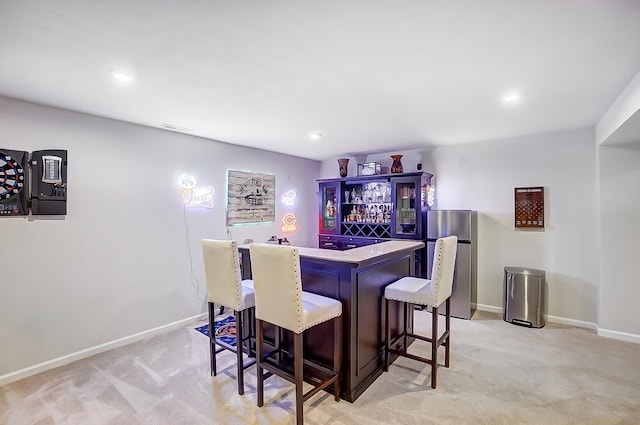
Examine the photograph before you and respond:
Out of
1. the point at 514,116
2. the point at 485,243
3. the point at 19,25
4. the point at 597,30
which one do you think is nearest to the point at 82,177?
the point at 19,25

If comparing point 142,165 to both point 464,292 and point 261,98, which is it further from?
point 464,292

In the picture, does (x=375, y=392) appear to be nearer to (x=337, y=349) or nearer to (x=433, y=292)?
(x=337, y=349)

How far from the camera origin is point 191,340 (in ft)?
11.5

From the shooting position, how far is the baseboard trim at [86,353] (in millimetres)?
2713

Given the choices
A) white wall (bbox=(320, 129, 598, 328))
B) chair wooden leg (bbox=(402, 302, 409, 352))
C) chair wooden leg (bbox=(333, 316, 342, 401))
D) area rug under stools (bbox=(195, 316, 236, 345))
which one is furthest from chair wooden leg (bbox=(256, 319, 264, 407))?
A: white wall (bbox=(320, 129, 598, 328))

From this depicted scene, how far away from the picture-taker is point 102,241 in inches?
128

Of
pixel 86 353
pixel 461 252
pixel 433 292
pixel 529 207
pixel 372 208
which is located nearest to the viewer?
pixel 433 292

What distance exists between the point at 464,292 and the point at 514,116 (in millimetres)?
2303

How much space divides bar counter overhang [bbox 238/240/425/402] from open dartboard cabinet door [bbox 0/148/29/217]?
2554 mm

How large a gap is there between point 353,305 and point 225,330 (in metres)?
2.01

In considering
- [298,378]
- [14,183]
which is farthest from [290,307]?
[14,183]

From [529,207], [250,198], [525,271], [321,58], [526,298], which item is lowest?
[526,298]

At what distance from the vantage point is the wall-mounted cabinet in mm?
4656

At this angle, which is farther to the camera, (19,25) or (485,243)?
(485,243)
